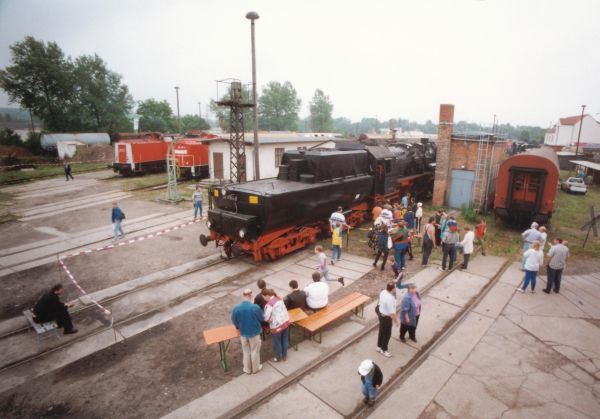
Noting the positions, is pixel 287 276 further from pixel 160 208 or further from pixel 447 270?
pixel 160 208

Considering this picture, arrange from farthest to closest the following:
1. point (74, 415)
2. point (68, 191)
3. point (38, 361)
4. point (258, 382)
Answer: point (68, 191)
point (38, 361)
point (258, 382)
point (74, 415)

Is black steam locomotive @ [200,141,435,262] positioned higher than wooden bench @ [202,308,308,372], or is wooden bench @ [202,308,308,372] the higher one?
black steam locomotive @ [200,141,435,262]

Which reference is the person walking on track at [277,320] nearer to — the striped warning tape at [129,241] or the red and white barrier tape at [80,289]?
the red and white barrier tape at [80,289]

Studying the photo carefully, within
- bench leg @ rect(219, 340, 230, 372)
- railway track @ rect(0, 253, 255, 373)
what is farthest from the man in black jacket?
railway track @ rect(0, 253, 255, 373)

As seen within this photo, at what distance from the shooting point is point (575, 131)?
66.4 m

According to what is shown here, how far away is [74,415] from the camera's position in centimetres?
514

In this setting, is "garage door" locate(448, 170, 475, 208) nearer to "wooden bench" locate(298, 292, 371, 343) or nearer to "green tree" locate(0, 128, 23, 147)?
"wooden bench" locate(298, 292, 371, 343)

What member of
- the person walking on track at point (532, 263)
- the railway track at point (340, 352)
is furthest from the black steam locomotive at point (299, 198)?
the person walking on track at point (532, 263)

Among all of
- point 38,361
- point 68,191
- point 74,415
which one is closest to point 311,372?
point 74,415

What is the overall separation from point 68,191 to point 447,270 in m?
23.5

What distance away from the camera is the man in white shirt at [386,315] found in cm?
612

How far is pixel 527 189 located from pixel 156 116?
199 feet

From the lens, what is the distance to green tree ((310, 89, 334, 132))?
8244 centimetres

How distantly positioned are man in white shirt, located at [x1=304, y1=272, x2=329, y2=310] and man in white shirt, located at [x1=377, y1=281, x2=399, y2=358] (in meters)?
1.21
